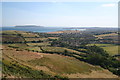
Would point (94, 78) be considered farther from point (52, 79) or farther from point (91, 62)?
point (91, 62)

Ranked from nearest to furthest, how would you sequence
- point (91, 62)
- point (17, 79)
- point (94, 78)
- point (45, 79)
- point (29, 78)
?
point (17, 79) < point (29, 78) < point (45, 79) < point (94, 78) < point (91, 62)

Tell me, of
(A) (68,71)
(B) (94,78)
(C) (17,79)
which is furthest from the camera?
(A) (68,71)

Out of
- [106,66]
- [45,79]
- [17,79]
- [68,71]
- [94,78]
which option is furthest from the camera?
[106,66]

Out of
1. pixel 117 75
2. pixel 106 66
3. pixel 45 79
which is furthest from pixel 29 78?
pixel 106 66

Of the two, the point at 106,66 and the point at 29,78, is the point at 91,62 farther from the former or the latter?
the point at 29,78

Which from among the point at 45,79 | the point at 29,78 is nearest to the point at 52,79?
the point at 45,79

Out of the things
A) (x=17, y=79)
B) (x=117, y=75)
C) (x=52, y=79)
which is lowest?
(x=117, y=75)

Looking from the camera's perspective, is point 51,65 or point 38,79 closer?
point 38,79

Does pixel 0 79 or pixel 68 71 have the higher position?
pixel 0 79

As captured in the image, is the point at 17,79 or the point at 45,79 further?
the point at 45,79
